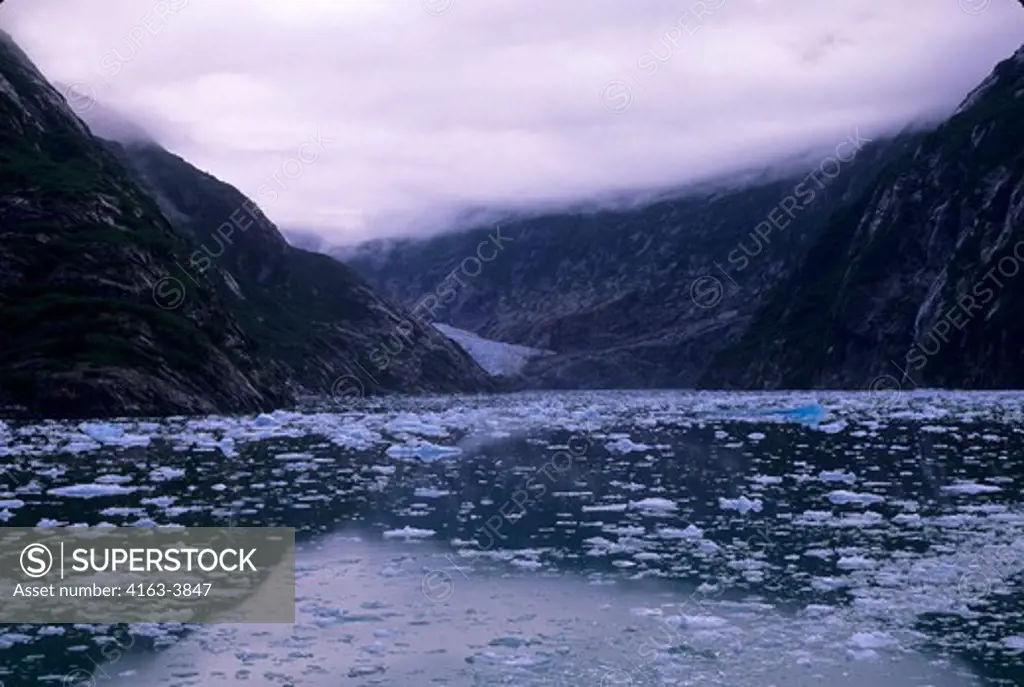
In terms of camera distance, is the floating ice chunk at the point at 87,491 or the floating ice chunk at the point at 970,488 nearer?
the floating ice chunk at the point at 970,488

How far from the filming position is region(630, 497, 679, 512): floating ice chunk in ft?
77.0

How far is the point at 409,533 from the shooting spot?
20531mm

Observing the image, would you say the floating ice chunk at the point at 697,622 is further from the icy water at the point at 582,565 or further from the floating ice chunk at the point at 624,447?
the floating ice chunk at the point at 624,447

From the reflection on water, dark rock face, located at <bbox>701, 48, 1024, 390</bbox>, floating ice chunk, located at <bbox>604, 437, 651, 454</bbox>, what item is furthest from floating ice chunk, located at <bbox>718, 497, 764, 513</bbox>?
dark rock face, located at <bbox>701, 48, 1024, 390</bbox>

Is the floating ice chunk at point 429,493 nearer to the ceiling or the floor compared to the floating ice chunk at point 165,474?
nearer to the floor

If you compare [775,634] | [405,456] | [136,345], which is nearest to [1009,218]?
[136,345]

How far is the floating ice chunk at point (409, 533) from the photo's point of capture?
→ 66.6 ft

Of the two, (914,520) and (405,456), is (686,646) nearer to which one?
(914,520)

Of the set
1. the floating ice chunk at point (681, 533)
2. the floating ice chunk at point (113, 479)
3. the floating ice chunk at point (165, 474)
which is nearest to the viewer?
the floating ice chunk at point (681, 533)

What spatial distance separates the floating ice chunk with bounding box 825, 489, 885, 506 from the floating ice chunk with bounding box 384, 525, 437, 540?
9737 mm

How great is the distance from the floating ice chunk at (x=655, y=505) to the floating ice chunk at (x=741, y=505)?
1.12 metres

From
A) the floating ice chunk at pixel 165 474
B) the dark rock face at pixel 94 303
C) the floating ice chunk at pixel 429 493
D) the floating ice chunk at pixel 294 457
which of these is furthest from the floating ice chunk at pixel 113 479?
the dark rock face at pixel 94 303

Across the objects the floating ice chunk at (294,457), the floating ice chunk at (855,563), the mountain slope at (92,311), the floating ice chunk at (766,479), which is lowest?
the floating ice chunk at (294,457)

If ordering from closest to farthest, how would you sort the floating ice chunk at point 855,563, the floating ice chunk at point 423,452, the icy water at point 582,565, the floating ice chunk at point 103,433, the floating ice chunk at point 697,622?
the icy water at point 582,565, the floating ice chunk at point 697,622, the floating ice chunk at point 855,563, the floating ice chunk at point 423,452, the floating ice chunk at point 103,433
